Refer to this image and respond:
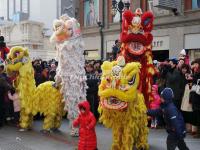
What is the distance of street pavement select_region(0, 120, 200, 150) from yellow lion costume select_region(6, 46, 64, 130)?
0.99 ft

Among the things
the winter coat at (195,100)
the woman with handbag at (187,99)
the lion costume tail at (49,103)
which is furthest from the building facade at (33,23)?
the winter coat at (195,100)

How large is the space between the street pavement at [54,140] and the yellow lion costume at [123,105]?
0.88 meters

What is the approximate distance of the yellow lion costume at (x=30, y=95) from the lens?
881cm

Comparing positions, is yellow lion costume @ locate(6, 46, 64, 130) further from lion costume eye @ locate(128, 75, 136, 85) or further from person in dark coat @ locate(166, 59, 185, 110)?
lion costume eye @ locate(128, 75, 136, 85)

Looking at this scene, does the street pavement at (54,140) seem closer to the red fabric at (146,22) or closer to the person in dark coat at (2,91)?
the person in dark coat at (2,91)

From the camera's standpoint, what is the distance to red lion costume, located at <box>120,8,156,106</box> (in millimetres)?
9148

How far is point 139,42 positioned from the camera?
9172 millimetres

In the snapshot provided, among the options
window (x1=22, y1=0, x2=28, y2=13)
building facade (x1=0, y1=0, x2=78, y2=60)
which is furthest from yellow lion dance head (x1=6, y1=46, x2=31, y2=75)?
window (x1=22, y1=0, x2=28, y2=13)

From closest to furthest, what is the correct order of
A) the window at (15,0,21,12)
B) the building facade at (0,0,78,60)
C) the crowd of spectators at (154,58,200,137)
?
the crowd of spectators at (154,58,200,137) < the building facade at (0,0,78,60) < the window at (15,0,21,12)

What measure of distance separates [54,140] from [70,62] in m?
1.61

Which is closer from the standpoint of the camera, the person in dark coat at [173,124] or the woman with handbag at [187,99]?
the person in dark coat at [173,124]

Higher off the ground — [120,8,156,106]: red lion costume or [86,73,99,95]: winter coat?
[120,8,156,106]: red lion costume

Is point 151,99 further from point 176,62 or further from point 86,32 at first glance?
point 86,32

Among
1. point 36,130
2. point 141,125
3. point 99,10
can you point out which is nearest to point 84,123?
point 141,125
